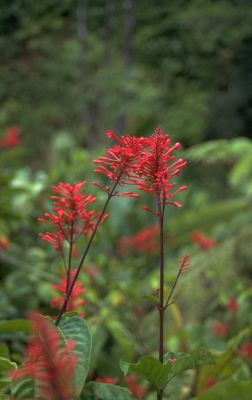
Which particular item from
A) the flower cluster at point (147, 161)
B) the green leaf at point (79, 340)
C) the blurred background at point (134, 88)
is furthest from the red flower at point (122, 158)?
the blurred background at point (134, 88)

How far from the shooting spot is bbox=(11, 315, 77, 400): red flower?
0.48m

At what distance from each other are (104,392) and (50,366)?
0.32m

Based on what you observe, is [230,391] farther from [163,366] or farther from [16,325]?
[16,325]

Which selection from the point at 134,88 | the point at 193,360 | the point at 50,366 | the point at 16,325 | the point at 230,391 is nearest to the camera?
the point at 50,366

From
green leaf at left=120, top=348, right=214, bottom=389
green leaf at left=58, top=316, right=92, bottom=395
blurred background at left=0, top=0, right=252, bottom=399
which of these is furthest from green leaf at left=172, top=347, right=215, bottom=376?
blurred background at left=0, top=0, right=252, bottom=399

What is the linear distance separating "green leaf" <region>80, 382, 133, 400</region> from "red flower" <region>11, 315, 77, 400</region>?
101 millimetres

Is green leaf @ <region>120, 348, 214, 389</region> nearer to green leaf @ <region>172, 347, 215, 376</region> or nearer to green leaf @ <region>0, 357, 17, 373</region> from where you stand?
green leaf @ <region>172, 347, 215, 376</region>

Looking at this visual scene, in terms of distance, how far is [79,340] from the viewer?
734mm

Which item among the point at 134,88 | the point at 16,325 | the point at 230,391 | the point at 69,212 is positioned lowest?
the point at 230,391

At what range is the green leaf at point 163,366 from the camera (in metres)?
0.73

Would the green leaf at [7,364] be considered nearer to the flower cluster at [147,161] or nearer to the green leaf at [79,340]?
the green leaf at [79,340]

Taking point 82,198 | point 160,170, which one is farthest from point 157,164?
point 82,198

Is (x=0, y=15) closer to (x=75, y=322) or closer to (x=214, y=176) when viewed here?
(x=214, y=176)

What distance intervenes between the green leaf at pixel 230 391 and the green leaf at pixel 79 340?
0.13 meters
